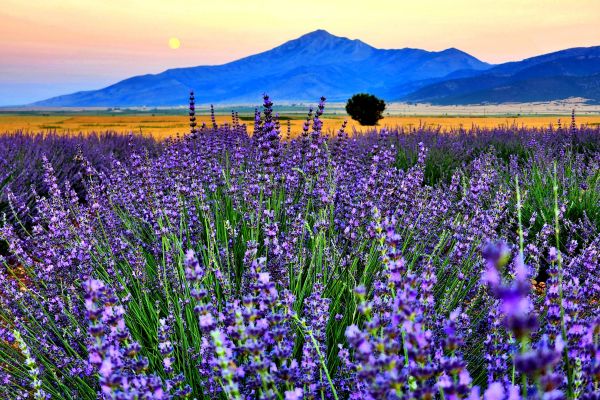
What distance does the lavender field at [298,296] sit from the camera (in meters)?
1.05

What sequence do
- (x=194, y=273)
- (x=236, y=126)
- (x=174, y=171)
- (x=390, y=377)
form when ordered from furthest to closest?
1. (x=236, y=126)
2. (x=174, y=171)
3. (x=194, y=273)
4. (x=390, y=377)

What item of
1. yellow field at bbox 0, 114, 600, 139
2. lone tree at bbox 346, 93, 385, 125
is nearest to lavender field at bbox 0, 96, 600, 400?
yellow field at bbox 0, 114, 600, 139

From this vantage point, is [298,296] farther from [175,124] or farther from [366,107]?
[175,124]

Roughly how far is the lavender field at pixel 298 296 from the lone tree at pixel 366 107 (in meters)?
26.8

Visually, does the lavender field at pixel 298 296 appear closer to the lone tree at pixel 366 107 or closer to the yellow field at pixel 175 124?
the yellow field at pixel 175 124

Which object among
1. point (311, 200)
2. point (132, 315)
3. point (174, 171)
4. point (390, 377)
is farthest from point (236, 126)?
point (390, 377)

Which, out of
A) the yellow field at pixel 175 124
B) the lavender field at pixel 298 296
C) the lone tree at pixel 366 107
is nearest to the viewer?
the lavender field at pixel 298 296

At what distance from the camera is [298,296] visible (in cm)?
250

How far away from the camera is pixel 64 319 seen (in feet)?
8.47

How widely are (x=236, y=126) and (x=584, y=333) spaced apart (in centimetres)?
506

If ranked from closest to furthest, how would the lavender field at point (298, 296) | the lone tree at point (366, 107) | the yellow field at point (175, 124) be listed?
the lavender field at point (298, 296) < the yellow field at point (175, 124) < the lone tree at point (366, 107)

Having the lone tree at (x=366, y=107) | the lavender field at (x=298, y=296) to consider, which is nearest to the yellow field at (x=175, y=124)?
the lone tree at (x=366, y=107)

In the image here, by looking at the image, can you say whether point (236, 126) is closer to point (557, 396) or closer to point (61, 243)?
point (61, 243)

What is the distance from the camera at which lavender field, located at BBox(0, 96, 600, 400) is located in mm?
1052
